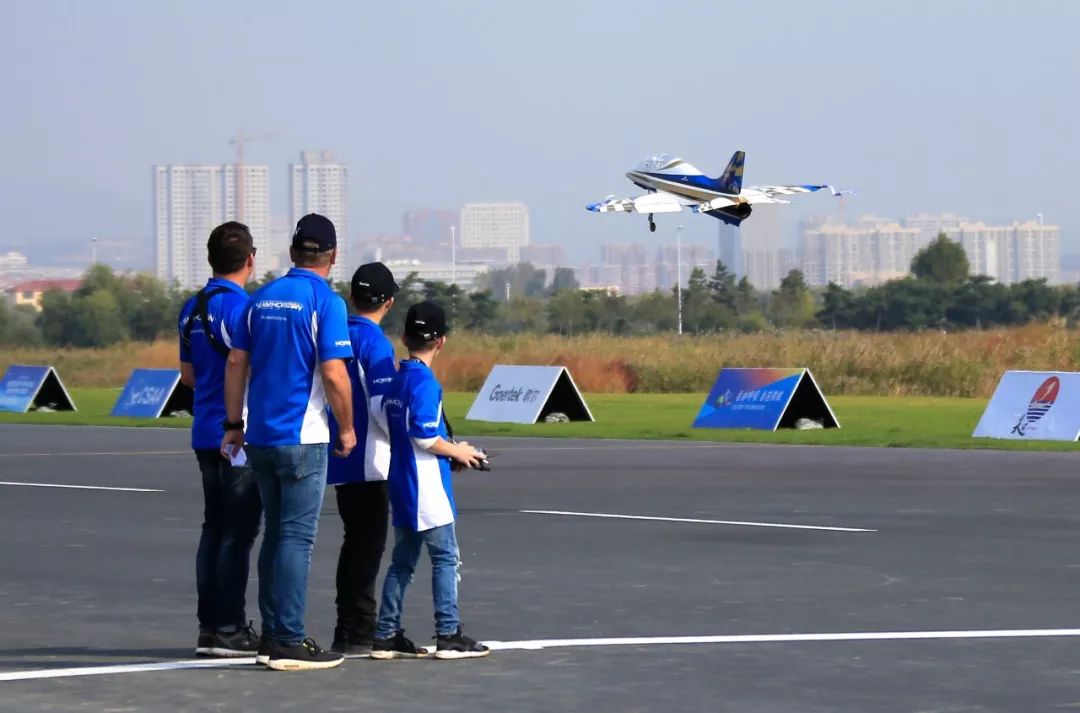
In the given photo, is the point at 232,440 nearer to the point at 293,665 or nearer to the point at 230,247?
the point at 230,247

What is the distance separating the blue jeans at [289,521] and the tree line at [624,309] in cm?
9594

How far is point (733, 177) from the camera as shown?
5456cm

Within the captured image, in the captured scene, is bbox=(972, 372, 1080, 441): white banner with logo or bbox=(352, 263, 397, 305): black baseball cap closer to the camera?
bbox=(352, 263, 397, 305): black baseball cap

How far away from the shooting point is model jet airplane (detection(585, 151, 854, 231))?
2137 inches

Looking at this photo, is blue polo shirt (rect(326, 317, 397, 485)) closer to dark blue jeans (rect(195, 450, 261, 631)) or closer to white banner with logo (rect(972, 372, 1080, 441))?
dark blue jeans (rect(195, 450, 261, 631))

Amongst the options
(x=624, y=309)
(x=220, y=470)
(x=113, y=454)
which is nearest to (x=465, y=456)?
(x=220, y=470)

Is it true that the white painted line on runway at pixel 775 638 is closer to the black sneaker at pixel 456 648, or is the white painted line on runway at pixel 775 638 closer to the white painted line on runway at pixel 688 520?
the black sneaker at pixel 456 648

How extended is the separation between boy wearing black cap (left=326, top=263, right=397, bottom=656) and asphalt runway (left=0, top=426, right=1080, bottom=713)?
29 cm

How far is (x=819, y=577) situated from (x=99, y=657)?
5.18 m

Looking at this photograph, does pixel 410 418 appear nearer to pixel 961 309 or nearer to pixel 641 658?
pixel 641 658

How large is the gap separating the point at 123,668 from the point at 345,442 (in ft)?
4.83

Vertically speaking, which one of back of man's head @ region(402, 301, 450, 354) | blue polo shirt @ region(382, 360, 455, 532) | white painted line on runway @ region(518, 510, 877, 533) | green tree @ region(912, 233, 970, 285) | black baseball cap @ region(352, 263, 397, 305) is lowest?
white painted line on runway @ region(518, 510, 877, 533)

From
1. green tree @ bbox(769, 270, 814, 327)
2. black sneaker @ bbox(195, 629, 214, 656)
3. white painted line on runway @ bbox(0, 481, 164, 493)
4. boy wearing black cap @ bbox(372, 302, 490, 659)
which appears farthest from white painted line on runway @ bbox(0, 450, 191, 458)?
green tree @ bbox(769, 270, 814, 327)

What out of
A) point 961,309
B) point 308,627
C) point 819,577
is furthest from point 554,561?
point 961,309
